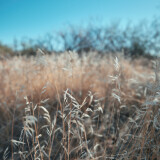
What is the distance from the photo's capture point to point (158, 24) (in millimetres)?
11109

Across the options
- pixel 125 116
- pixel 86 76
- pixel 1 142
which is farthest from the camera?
pixel 86 76

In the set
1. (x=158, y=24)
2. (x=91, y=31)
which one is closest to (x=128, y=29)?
(x=158, y=24)

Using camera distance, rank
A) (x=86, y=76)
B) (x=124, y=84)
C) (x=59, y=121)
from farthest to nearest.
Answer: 1. (x=86, y=76)
2. (x=124, y=84)
3. (x=59, y=121)

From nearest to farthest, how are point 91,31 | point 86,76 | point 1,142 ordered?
point 1,142
point 86,76
point 91,31

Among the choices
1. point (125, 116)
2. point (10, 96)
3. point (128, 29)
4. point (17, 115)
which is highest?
point (128, 29)

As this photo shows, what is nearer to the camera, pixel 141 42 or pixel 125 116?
pixel 125 116

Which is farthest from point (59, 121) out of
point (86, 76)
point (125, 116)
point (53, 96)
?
point (86, 76)

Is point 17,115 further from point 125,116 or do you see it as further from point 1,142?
point 125,116

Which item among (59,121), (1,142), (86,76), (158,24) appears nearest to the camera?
(1,142)

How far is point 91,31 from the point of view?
40.9 ft

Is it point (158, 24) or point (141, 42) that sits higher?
point (158, 24)

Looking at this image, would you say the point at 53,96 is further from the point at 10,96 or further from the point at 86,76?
the point at 86,76

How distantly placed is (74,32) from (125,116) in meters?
11.7

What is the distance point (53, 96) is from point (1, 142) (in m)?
0.95
